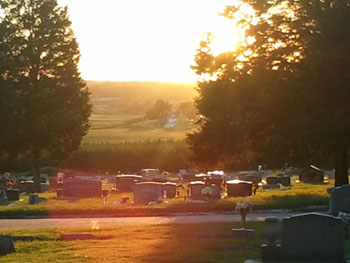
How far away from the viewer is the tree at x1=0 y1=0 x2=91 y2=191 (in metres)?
58.8

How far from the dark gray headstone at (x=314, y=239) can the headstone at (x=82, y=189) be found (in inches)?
1059

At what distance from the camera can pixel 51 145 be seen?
61.1 meters

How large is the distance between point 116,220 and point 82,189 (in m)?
13.6

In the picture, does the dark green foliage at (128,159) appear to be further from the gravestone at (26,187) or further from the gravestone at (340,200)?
the gravestone at (340,200)

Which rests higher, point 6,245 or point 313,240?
point 313,240

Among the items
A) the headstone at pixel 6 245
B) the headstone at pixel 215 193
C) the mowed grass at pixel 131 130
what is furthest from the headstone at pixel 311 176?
the mowed grass at pixel 131 130

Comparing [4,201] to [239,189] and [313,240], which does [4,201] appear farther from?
[313,240]

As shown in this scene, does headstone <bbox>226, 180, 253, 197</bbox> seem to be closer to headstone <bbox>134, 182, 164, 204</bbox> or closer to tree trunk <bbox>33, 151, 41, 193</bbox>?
headstone <bbox>134, 182, 164, 204</bbox>

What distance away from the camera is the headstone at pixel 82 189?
42.7 metres

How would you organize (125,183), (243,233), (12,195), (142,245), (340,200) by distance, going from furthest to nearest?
(125,183) → (12,195) → (340,200) → (243,233) → (142,245)

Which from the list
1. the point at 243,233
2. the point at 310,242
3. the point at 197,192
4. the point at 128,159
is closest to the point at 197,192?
the point at 197,192

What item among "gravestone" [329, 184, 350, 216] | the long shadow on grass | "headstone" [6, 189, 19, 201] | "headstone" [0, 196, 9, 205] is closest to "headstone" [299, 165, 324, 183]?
"headstone" [6, 189, 19, 201]

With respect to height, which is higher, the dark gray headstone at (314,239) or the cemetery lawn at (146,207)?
the dark gray headstone at (314,239)

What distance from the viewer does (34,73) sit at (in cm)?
5975
